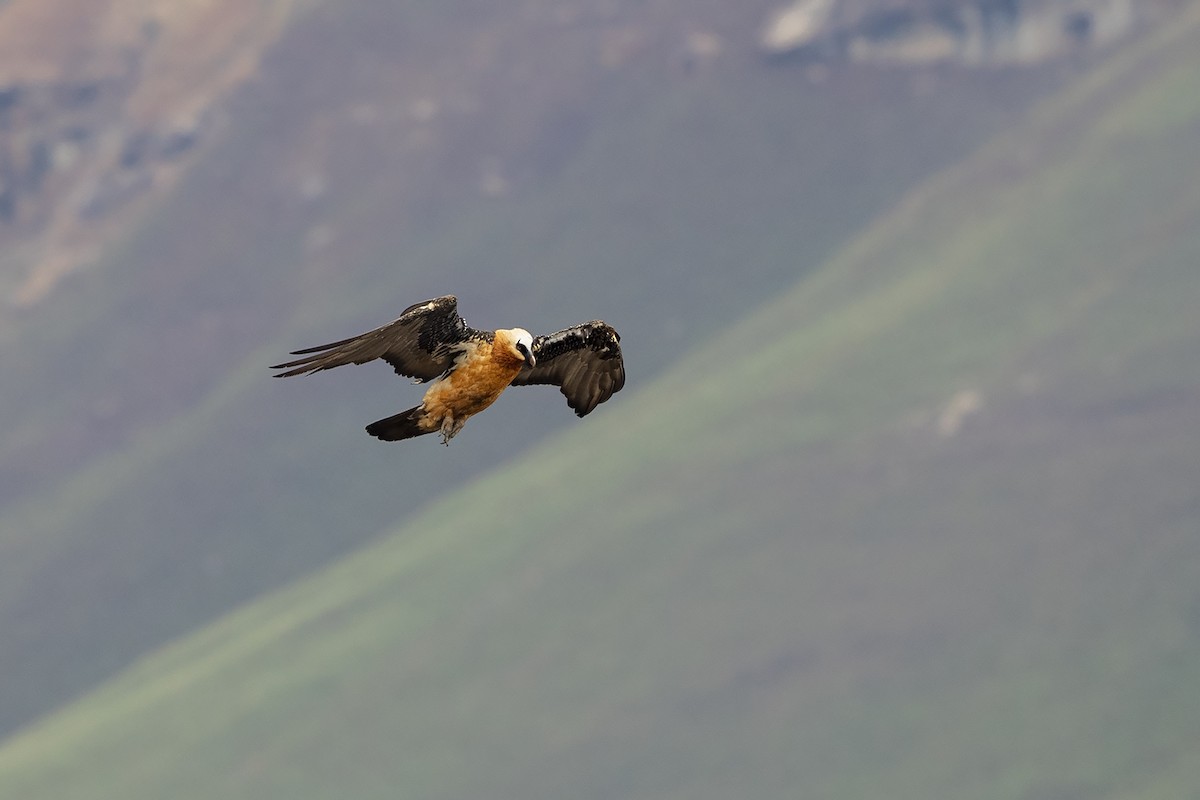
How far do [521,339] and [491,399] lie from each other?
3.73 ft

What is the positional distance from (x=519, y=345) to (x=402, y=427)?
240cm

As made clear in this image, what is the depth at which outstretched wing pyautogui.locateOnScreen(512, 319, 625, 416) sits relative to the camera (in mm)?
42969

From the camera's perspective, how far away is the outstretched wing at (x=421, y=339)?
1486 inches

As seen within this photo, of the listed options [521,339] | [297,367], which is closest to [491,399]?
[521,339]

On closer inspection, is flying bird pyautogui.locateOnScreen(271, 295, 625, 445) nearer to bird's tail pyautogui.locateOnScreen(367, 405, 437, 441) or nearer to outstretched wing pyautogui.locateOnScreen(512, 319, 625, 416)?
bird's tail pyautogui.locateOnScreen(367, 405, 437, 441)

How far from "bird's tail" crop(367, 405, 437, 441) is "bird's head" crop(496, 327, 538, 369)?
1818 mm

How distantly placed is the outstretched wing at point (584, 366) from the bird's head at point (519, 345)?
148 inches

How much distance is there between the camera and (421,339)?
127 ft

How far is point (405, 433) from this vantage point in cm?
3834

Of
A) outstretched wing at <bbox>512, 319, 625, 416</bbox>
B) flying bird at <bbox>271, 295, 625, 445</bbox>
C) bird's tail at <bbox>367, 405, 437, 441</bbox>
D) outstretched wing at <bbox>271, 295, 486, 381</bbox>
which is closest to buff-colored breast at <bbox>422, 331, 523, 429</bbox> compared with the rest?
flying bird at <bbox>271, 295, 625, 445</bbox>

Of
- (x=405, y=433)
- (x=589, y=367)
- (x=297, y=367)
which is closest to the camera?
(x=297, y=367)

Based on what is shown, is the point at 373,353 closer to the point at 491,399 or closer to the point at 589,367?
the point at 491,399

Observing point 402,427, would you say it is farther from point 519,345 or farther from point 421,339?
point 519,345

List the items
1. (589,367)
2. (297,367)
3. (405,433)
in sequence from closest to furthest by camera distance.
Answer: (297,367) → (405,433) → (589,367)
